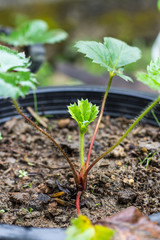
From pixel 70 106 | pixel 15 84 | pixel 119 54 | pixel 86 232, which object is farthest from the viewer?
pixel 119 54

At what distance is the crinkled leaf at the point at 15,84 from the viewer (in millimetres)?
644

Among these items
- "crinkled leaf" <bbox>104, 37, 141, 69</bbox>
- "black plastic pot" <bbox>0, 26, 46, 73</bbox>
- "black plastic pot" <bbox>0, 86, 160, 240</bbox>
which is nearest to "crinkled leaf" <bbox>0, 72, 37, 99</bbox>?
"crinkled leaf" <bbox>104, 37, 141, 69</bbox>

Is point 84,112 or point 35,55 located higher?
point 35,55

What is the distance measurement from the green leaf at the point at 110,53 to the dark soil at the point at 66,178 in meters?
0.33

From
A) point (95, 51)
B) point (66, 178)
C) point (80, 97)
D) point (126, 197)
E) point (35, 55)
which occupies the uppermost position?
point (35, 55)

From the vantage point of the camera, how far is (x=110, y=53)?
0.97m

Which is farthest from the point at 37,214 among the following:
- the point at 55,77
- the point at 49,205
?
the point at 55,77

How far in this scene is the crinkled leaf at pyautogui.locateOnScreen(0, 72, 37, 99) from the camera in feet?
2.11

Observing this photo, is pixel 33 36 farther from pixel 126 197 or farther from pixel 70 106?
pixel 126 197

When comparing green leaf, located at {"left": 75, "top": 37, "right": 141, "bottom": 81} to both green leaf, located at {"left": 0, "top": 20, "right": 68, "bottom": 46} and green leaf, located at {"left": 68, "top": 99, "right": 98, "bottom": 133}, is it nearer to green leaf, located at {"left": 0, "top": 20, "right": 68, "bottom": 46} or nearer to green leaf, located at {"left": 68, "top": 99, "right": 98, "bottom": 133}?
green leaf, located at {"left": 68, "top": 99, "right": 98, "bottom": 133}

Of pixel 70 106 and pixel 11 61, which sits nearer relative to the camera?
pixel 11 61

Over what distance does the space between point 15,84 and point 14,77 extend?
0.02 m

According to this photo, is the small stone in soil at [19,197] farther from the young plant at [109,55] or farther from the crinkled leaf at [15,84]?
the crinkled leaf at [15,84]

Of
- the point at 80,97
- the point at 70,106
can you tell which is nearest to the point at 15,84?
the point at 70,106
